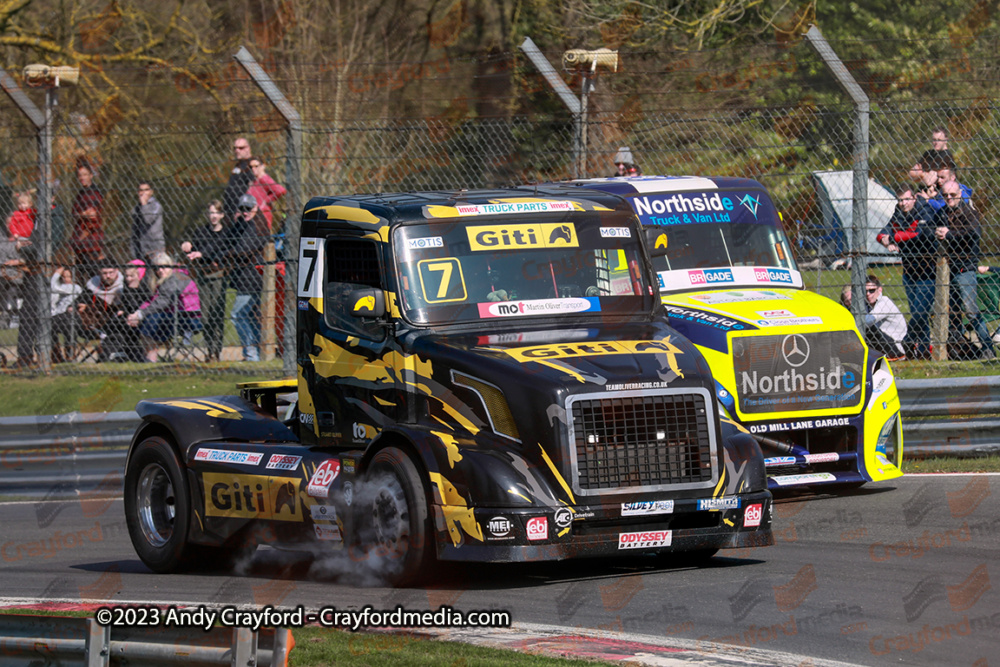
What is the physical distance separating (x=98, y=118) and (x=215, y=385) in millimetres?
8270

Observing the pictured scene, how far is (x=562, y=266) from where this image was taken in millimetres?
8688

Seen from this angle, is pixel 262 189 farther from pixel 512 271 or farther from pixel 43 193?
pixel 512 271

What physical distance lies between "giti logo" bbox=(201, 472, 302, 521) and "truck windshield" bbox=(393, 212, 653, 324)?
1.31 metres

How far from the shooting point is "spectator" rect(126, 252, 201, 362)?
49.4 feet

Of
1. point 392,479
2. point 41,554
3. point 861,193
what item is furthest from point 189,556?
point 861,193

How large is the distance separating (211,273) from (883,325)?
6640 mm

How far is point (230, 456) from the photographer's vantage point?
9.04 m

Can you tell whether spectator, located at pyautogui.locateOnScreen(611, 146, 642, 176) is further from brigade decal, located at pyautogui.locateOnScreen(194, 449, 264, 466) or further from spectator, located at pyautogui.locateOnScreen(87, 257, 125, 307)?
brigade decal, located at pyautogui.locateOnScreen(194, 449, 264, 466)

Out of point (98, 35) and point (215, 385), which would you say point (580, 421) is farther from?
point (98, 35)

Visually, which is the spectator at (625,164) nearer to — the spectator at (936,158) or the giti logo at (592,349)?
the spectator at (936,158)

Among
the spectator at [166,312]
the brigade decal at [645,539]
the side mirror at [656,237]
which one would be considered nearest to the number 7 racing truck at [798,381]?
the side mirror at [656,237]

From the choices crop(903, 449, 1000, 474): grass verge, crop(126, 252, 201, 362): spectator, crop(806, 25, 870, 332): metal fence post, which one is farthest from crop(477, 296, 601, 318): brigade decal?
crop(126, 252, 201, 362): spectator

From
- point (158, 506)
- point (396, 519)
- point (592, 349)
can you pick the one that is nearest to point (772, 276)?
point (592, 349)

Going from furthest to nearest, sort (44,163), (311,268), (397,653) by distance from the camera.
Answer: (44,163) < (311,268) < (397,653)
